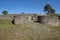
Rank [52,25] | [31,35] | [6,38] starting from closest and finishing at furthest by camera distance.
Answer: [6,38] < [31,35] < [52,25]

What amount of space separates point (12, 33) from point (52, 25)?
738 centimetres

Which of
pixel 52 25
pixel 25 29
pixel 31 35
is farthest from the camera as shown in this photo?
pixel 52 25

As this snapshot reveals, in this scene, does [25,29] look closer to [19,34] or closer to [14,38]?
[19,34]

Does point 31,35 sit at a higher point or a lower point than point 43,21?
lower

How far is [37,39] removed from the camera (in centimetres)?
1388

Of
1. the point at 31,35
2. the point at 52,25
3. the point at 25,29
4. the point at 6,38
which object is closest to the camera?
the point at 6,38

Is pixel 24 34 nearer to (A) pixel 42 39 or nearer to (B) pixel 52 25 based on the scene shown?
(A) pixel 42 39

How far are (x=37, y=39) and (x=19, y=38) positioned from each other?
5.93ft

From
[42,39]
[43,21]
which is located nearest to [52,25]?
[43,21]

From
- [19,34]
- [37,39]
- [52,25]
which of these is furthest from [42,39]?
[52,25]

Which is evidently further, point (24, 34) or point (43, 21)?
point (43, 21)

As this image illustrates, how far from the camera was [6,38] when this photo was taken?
13.8 metres

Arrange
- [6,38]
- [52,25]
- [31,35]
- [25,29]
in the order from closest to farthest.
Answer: [6,38] → [31,35] → [25,29] → [52,25]

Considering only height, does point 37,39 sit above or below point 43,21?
below
